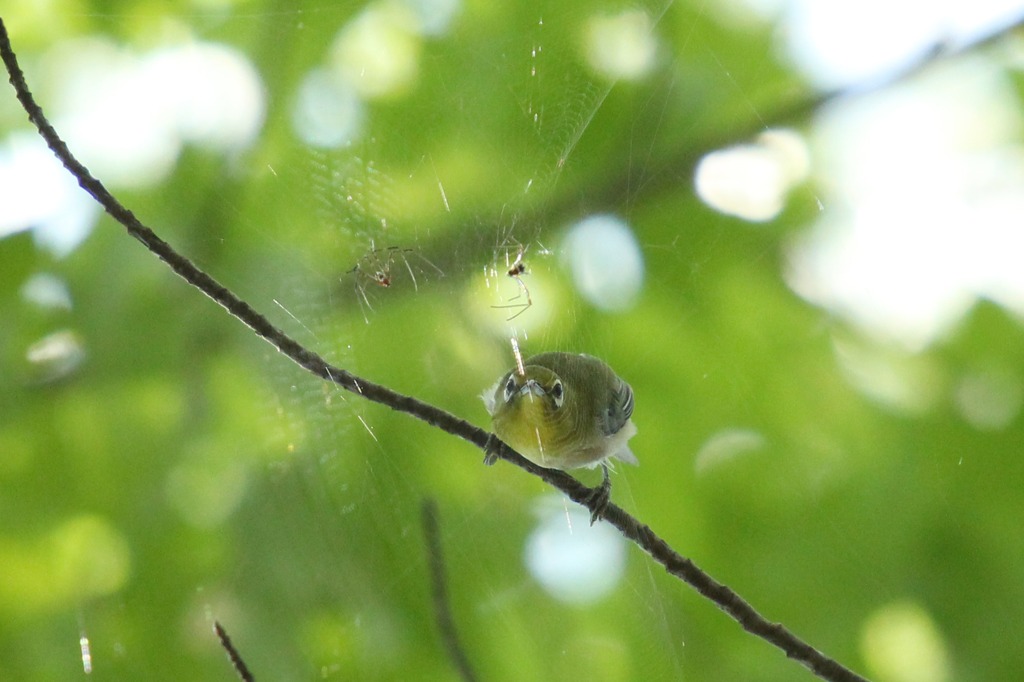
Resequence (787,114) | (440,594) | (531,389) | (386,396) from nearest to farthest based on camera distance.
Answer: (386,396) < (531,389) < (440,594) < (787,114)

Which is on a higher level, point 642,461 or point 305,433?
point 305,433

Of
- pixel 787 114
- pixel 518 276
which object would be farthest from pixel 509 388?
pixel 787 114

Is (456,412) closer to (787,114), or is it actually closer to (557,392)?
(557,392)

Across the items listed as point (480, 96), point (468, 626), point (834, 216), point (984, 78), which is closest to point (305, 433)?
point (468, 626)

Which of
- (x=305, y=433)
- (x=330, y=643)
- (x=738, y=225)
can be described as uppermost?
(x=738, y=225)

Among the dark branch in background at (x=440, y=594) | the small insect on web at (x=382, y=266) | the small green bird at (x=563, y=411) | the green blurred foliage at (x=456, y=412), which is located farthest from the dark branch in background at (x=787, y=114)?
the dark branch in background at (x=440, y=594)

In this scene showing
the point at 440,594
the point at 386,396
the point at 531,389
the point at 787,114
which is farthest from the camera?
the point at 787,114

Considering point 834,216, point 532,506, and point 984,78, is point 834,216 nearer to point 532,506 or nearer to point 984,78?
point 984,78
